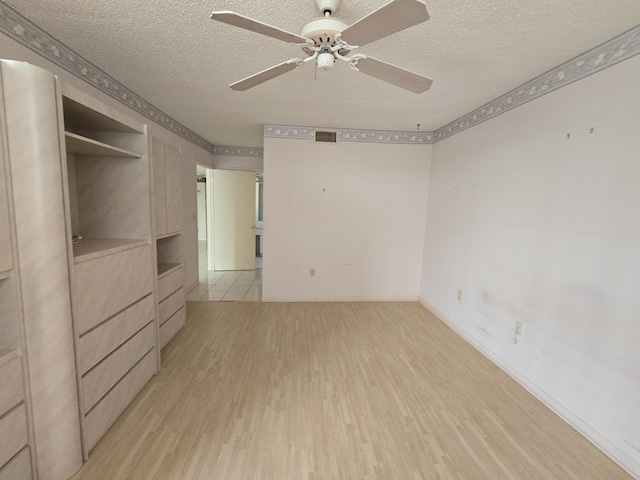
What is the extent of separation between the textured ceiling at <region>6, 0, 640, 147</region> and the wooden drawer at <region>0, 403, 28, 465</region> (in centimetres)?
200

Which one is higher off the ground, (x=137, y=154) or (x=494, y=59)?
(x=494, y=59)

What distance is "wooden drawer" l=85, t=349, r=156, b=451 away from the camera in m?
1.46

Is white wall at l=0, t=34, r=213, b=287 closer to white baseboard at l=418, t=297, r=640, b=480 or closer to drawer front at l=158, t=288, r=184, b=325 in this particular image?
drawer front at l=158, t=288, r=184, b=325

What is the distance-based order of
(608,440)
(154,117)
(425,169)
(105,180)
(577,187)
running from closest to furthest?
(608,440) → (577,187) → (105,180) → (154,117) → (425,169)

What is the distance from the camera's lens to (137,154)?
186cm

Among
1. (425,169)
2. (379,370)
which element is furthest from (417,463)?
(425,169)

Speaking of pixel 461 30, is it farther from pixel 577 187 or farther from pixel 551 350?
pixel 551 350

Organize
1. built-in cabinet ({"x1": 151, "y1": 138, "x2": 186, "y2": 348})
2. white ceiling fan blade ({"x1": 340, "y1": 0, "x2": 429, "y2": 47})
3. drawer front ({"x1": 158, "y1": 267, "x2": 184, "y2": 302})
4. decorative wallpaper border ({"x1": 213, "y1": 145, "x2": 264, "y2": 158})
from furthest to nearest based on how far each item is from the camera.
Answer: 1. decorative wallpaper border ({"x1": 213, "y1": 145, "x2": 264, "y2": 158})
2. drawer front ({"x1": 158, "y1": 267, "x2": 184, "y2": 302})
3. built-in cabinet ({"x1": 151, "y1": 138, "x2": 186, "y2": 348})
4. white ceiling fan blade ({"x1": 340, "y1": 0, "x2": 429, "y2": 47})

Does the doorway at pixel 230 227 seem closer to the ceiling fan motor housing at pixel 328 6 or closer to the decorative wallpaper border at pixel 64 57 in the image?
the decorative wallpaper border at pixel 64 57

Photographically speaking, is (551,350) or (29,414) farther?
(551,350)

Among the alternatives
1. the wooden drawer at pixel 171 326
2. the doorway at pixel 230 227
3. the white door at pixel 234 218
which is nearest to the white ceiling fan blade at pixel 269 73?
the wooden drawer at pixel 171 326

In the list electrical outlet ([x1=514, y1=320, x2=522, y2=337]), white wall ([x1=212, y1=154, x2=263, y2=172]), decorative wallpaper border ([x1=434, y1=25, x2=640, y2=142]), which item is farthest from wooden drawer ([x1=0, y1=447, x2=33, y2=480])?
white wall ([x1=212, y1=154, x2=263, y2=172])

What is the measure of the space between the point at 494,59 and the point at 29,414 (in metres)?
3.28

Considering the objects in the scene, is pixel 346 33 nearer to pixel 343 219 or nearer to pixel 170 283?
pixel 170 283
